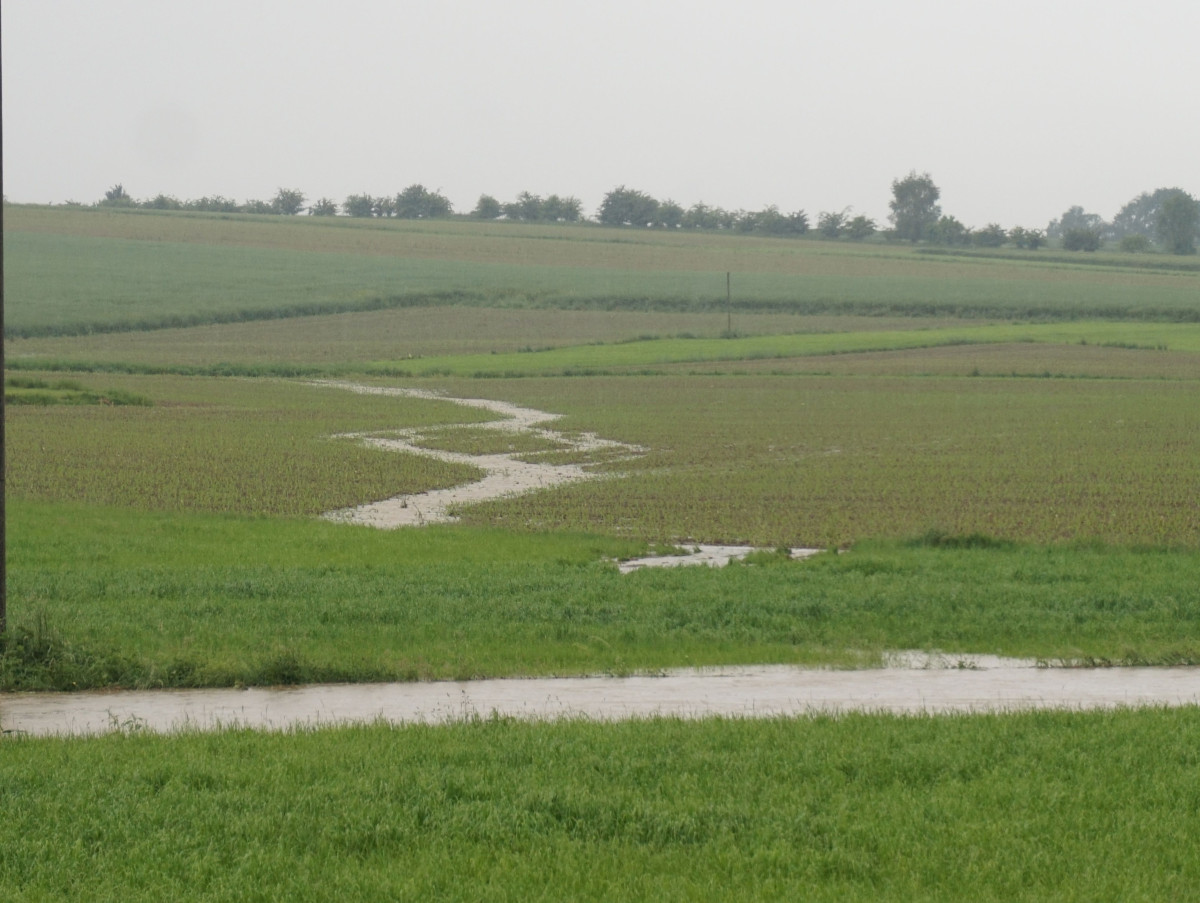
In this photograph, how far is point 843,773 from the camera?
8.00m

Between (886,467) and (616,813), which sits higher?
(616,813)

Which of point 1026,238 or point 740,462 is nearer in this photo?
point 740,462

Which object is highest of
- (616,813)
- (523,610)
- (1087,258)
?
(1087,258)

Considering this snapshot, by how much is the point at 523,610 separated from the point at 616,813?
269 inches

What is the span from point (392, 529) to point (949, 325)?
74.6 meters

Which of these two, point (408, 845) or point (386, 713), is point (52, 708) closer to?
point (386, 713)

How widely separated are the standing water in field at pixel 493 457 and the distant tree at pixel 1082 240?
155 meters

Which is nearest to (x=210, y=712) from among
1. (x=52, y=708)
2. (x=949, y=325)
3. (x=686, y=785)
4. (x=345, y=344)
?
(x=52, y=708)

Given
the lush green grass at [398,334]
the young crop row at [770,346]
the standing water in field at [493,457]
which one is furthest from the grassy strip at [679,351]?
the standing water in field at [493,457]

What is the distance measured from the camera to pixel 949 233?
627 feet

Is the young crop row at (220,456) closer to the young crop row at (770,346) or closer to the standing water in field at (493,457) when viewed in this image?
the standing water in field at (493,457)

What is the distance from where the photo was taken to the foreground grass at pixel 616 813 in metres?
6.38

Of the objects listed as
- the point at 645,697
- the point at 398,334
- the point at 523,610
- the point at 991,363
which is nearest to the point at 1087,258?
the point at 398,334

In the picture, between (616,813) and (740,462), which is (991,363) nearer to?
(740,462)
